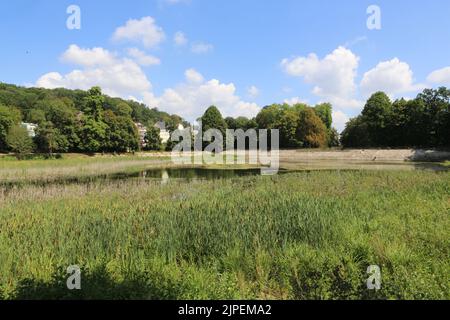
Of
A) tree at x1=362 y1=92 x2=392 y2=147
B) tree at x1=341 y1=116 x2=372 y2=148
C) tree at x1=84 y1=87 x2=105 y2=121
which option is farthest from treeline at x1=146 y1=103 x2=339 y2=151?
tree at x1=84 y1=87 x2=105 y2=121

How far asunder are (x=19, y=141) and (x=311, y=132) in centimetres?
5799

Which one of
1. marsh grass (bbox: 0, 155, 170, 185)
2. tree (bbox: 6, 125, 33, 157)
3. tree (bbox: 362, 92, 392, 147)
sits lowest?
marsh grass (bbox: 0, 155, 170, 185)

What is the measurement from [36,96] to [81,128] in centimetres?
6573

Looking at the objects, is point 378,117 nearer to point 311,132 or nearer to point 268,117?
point 311,132

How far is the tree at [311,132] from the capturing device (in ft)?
243

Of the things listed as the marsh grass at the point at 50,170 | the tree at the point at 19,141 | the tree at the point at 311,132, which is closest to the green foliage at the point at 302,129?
the tree at the point at 311,132

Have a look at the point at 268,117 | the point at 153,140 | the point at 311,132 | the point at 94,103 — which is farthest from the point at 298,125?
the point at 94,103

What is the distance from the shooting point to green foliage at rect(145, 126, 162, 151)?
8038cm

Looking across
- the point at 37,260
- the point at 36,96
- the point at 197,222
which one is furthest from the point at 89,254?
the point at 36,96

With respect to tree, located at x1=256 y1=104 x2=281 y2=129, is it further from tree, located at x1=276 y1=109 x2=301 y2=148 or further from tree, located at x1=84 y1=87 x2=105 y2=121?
tree, located at x1=84 y1=87 x2=105 y2=121

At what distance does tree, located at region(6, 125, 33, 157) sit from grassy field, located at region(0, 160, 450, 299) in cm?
4845

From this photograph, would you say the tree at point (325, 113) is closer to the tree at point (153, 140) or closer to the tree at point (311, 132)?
the tree at point (311, 132)

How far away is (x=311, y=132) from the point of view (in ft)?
244

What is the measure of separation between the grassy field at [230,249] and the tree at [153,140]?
68.4m
